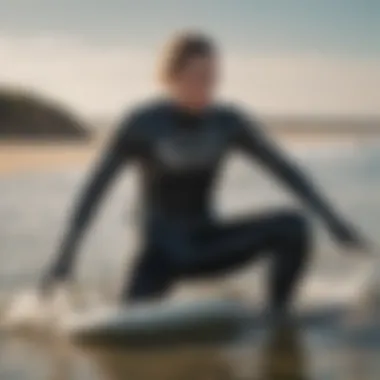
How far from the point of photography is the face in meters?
1.27

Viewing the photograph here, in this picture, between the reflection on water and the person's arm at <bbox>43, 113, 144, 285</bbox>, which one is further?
the person's arm at <bbox>43, 113, 144, 285</bbox>

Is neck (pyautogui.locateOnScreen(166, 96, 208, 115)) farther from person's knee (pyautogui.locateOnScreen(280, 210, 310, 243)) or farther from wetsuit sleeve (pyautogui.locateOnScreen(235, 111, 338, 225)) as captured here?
person's knee (pyautogui.locateOnScreen(280, 210, 310, 243))

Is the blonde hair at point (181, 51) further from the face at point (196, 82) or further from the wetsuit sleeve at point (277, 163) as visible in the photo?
the wetsuit sleeve at point (277, 163)

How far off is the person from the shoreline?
3 cm

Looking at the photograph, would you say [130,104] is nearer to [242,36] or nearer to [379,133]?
[242,36]

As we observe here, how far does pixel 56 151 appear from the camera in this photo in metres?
1.31

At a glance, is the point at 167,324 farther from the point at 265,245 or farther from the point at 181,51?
the point at 181,51

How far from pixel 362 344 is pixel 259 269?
21 centimetres

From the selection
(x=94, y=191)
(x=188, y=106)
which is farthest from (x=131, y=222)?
(x=188, y=106)

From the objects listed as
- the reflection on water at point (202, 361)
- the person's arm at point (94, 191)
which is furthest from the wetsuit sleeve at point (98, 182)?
the reflection on water at point (202, 361)

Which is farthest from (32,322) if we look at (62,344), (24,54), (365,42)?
(365,42)

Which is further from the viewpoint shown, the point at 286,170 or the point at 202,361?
the point at 286,170

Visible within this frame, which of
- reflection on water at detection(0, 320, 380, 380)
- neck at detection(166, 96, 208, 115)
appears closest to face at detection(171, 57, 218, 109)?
neck at detection(166, 96, 208, 115)

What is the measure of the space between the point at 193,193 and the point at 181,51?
0.66ft
